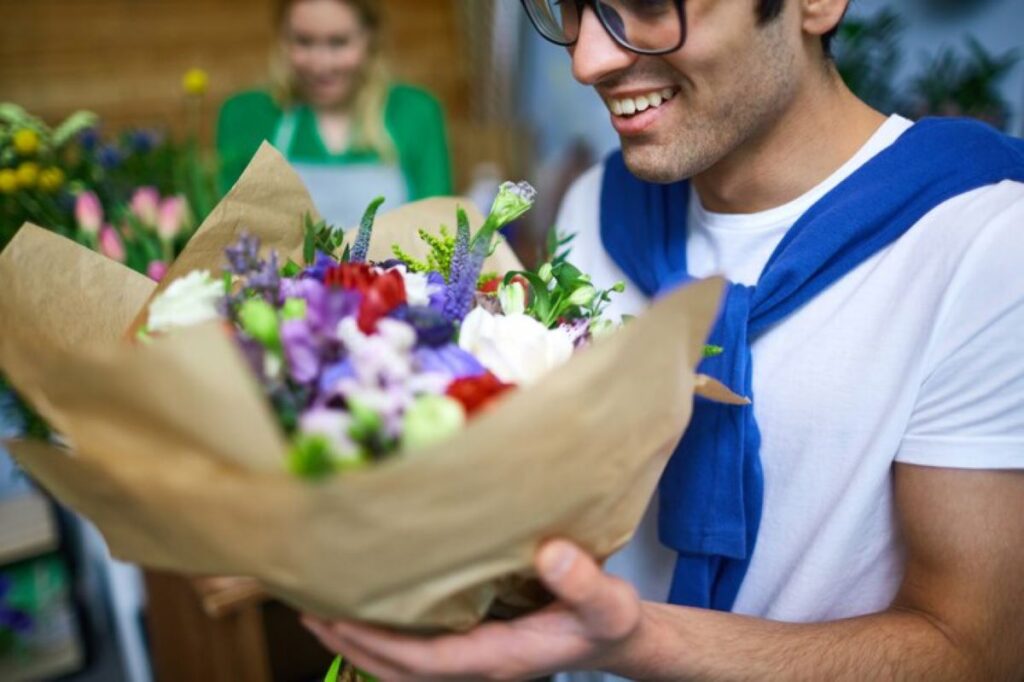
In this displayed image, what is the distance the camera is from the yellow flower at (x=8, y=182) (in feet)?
4.15

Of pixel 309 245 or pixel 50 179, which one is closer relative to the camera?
pixel 309 245

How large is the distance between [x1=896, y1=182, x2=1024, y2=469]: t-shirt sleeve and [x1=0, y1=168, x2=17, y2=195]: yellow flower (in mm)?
1297

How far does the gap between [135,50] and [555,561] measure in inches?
115

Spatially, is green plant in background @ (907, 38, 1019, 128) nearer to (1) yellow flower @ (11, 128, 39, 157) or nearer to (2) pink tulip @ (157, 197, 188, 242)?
(2) pink tulip @ (157, 197, 188, 242)

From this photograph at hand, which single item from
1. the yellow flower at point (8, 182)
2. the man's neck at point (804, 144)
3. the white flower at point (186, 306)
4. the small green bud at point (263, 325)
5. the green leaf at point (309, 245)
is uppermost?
the yellow flower at point (8, 182)

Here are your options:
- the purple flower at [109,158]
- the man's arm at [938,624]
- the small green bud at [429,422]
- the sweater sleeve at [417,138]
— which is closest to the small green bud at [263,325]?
the small green bud at [429,422]

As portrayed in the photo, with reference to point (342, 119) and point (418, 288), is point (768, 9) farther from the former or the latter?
point (342, 119)

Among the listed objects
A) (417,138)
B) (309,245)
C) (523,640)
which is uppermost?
(417,138)

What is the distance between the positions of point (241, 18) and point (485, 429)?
9.99 ft

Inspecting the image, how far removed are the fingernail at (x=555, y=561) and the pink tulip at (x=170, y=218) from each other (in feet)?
3.39

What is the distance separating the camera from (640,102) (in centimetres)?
90

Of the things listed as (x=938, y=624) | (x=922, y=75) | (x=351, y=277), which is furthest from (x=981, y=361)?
(x=922, y=75)

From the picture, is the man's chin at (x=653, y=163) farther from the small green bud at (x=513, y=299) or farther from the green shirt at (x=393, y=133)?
the green shirt at (x=393, y=133)

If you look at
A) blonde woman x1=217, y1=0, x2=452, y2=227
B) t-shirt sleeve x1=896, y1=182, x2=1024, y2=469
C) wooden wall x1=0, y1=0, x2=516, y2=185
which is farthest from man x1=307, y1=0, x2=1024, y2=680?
wooden wall x1=0, y1=0, x2=516, y2=185
